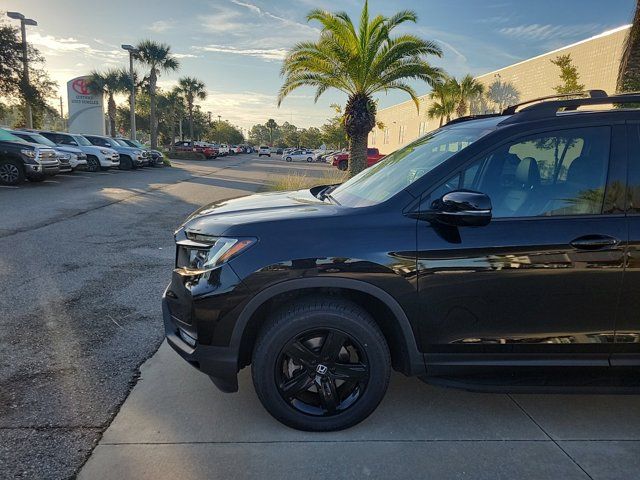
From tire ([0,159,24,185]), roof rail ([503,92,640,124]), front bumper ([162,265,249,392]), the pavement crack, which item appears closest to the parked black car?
tire ([0,159,24,185])

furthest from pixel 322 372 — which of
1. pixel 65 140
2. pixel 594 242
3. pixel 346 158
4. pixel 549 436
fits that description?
pixel 346 158

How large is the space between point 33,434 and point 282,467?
1527 millimetres

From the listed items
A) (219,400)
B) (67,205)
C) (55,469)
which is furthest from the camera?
(67,205)

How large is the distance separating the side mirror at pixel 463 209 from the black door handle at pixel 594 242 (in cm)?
52

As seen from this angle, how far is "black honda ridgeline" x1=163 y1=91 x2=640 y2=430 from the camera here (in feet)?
8.99

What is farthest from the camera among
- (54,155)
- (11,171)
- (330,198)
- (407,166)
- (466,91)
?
(466,91)

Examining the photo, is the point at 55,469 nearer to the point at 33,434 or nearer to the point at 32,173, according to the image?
the point at 33,434

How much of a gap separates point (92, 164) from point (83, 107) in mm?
22329

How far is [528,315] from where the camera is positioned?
278 cm

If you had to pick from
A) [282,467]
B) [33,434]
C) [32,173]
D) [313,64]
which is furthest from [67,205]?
[282,467]

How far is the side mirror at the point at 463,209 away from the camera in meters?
2.62

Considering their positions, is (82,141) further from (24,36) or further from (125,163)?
(24,36)

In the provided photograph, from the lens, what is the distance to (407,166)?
11.3 ft

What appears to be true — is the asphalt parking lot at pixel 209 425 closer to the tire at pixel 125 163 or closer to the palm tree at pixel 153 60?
the tire at pixel 125 163
